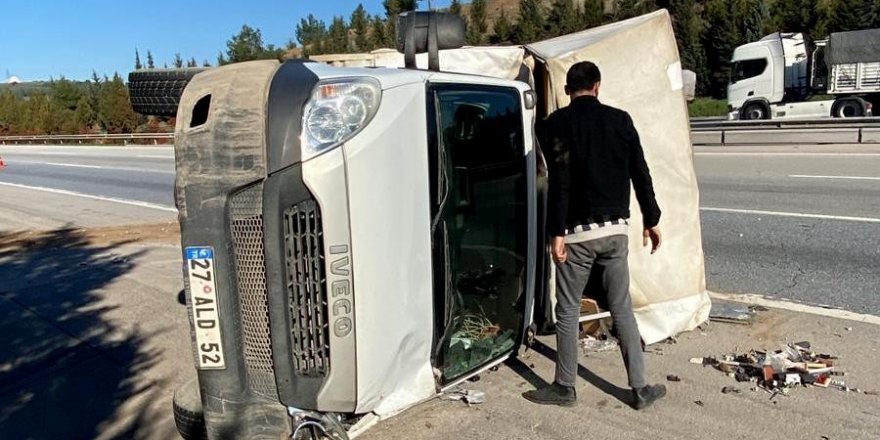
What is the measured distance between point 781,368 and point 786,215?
230 inches

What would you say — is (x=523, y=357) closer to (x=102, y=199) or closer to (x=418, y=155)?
(x=418, y=155)

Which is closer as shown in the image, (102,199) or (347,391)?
(347,391)

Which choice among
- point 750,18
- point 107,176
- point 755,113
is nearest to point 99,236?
point 107,176

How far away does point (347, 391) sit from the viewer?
3066 millimetres

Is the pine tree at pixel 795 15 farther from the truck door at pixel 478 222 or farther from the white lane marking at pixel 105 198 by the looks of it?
the truck door at pixel 478 222

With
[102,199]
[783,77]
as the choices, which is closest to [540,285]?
[102,199]

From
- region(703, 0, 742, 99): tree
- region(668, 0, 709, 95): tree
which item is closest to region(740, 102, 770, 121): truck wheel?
region(668, 0, 709, 95): tree

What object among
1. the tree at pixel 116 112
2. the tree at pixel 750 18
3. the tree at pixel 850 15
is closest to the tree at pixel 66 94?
the tree at pixel 116 112

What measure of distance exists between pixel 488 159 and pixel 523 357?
5.20 feet

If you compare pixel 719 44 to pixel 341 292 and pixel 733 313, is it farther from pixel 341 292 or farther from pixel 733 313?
pixel 341 292

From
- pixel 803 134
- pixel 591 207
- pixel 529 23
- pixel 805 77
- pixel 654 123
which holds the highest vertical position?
pixel 529 23

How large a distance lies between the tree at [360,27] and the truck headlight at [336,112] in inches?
2743

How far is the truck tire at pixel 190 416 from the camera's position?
3.36 m

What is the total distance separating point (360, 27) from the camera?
75938 mm
